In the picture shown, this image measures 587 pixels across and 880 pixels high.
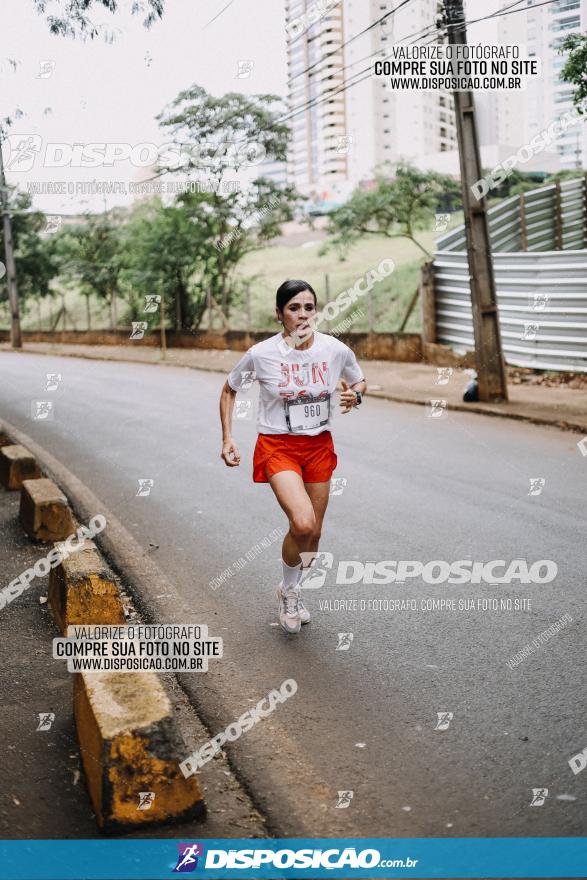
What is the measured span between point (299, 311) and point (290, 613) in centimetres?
170

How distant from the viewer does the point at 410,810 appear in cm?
347

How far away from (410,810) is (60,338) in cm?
4216

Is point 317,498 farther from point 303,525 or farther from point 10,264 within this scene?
point 10,264

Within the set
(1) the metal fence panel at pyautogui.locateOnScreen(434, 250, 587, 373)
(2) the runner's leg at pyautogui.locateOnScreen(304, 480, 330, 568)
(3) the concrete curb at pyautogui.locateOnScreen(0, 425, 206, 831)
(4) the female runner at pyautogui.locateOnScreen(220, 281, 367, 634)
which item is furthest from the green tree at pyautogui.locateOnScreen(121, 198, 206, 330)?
(3) the concrete curb at pyautogui.locateOnScreen(0, 425, 206, 831)

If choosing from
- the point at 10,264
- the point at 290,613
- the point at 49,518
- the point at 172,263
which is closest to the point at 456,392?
the point at 49,518

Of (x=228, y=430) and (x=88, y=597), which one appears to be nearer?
(x=88, y=597)

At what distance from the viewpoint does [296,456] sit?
524cm

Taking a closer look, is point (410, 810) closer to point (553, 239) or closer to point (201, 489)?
point (201, 489)

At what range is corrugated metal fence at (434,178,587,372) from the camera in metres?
17.9

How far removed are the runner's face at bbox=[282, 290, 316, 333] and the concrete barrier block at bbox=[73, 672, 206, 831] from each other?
217cm

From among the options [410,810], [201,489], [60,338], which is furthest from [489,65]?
[60,338]

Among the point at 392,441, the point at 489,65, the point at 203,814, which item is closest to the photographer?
the point at 203,814

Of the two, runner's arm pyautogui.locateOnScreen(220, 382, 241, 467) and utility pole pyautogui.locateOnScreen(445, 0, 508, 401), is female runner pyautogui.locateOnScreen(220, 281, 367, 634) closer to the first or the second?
runner's arm pyautogui.locateOnScreen(220, 382, 241, 467)

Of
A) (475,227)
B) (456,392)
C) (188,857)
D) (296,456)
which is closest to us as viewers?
(188,857)
